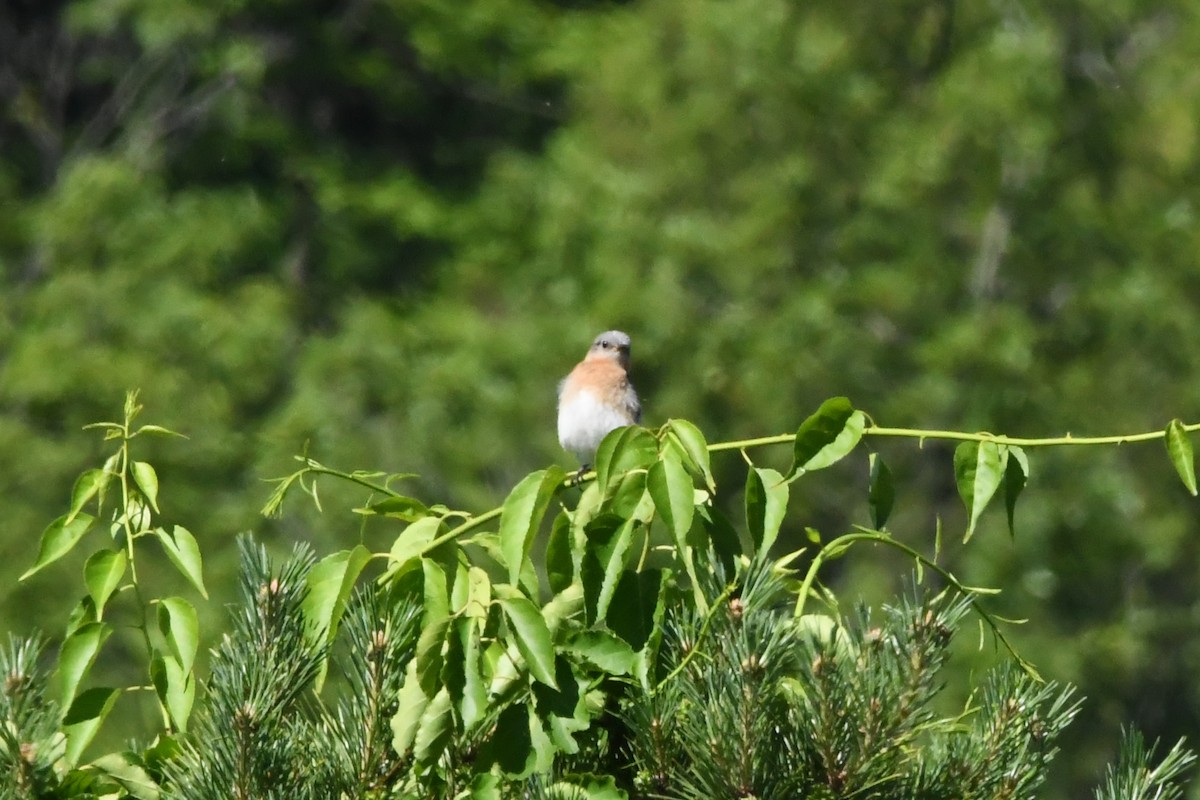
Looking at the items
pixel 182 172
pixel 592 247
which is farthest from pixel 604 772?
pixel 182 172

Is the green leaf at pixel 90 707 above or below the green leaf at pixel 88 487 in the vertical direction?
below

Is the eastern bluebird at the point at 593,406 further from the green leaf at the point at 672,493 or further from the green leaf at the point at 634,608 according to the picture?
the green leaf at the point at 672,493

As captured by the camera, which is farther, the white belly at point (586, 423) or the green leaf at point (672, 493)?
the white belly at point (586, 423)

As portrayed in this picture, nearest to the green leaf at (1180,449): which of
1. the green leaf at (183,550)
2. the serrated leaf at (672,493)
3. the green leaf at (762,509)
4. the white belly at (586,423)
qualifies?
the green leaf at (762,509)

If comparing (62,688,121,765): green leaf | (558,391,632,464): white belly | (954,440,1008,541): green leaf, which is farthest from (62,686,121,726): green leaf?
(558,391,632,464): white belly

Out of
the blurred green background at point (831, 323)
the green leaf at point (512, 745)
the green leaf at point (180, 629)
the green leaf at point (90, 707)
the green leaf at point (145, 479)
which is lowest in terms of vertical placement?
the blurred green background at point (831, 323)

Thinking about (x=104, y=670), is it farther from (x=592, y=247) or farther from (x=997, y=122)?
(x=997, y=122)

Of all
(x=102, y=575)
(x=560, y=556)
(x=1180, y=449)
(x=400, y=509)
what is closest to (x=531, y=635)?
(x=560, y=556)

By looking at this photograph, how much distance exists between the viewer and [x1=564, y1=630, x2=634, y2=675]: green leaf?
1942 mm

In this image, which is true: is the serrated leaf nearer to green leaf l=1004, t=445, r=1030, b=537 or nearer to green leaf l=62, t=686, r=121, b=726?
green leaf l=1004, t=445, r=1030, b=537

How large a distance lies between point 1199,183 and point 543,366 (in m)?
5.34

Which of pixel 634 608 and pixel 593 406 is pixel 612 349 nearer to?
pixel 593 406

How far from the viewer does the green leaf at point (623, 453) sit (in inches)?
76.5

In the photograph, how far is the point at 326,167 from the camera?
2102 centimetres
